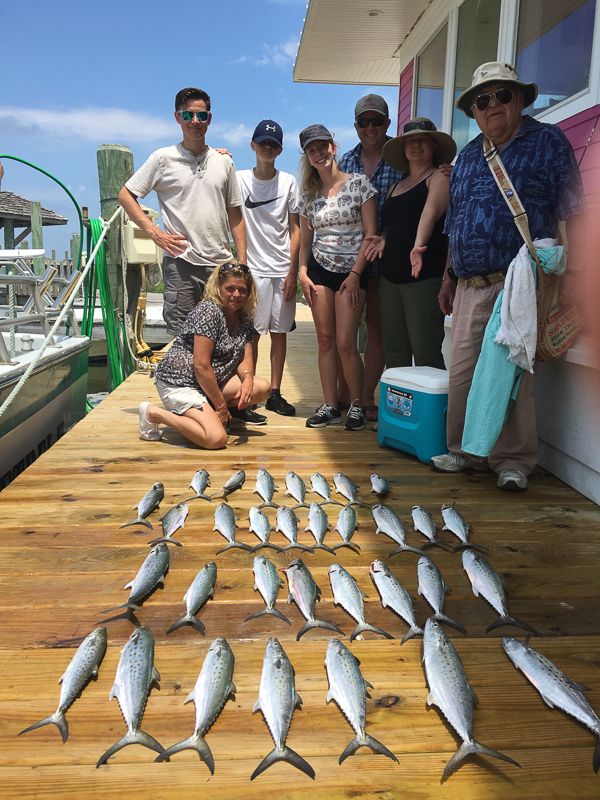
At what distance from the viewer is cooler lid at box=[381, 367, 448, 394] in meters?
3.56

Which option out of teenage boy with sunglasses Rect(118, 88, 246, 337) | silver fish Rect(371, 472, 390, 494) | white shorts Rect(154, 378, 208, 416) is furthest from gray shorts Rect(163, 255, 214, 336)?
silver fish Rect(371, 472, 390, 494)

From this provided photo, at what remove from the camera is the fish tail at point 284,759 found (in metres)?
1.41

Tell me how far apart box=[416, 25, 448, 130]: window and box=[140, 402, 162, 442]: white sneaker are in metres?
4.32

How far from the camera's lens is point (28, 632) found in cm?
196

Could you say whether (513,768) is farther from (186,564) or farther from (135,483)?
(135,483)

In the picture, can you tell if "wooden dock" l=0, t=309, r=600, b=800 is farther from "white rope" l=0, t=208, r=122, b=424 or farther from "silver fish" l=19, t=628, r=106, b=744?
"white rope" l=0, t=208, r=122, b=424

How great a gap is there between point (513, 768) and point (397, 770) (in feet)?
0.93

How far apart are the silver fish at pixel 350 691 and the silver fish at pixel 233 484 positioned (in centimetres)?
146

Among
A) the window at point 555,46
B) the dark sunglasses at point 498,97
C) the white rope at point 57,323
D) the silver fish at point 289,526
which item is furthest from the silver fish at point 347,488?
the window at point 555,46

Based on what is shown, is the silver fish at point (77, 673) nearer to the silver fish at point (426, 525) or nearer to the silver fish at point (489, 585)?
the silver fish at point (489, 585)

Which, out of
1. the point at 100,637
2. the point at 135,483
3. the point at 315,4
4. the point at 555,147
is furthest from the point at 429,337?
the point at 315,4

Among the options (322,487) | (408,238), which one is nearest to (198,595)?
(322,487)

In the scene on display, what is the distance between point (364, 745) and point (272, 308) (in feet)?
12.2

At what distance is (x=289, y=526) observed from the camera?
2.70 meters
